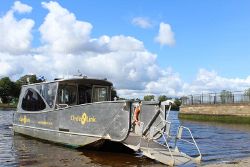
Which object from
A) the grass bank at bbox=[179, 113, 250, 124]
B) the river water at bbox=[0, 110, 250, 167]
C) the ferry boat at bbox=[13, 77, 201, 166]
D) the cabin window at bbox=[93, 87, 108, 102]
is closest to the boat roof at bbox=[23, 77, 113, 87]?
the ferry boat at bbox=[13, 77, 201, 166]

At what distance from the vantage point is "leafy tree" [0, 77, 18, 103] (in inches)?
4513

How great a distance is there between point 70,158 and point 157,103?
13.0 feet

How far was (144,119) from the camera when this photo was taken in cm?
1700

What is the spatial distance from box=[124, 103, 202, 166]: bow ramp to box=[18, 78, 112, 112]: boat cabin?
362 centimetres

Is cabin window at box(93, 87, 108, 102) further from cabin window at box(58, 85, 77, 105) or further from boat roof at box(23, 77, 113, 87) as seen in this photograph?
cabin window at box(58, 85, 77, 105)

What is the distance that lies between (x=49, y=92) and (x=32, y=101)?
7.21 ft

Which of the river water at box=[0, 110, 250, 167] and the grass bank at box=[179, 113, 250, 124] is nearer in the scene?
the river water at box=[0, 110, 250, 167]

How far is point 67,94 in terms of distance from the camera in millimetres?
19438

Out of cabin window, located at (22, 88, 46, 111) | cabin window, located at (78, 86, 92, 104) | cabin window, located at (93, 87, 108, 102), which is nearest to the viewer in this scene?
cabin window, located at (78, 86, 92, 104)

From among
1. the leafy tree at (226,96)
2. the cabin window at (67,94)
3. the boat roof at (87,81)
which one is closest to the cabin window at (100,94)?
the boat roof at (87,81)

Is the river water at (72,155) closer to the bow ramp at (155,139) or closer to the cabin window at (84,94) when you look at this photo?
the bow ramp at (155,139)

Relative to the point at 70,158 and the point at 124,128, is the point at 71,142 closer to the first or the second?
the point at 70,158

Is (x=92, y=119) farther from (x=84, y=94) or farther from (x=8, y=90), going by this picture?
(x=8, y=90)

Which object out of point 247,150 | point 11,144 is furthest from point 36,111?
point 247,150
